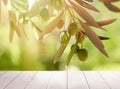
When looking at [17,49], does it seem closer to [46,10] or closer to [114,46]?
[114,46]

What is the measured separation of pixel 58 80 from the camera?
2.23 metres

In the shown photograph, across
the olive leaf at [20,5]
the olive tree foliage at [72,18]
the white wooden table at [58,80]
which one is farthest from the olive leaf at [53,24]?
the white wooden table at [58,80]

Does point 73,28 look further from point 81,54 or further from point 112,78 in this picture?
point 112,78

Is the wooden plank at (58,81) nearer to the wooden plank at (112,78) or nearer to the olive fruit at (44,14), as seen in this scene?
the wooden plank at (112,78)

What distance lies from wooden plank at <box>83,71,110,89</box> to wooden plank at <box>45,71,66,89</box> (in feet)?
0.55

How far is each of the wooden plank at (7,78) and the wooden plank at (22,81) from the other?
4 centimetres

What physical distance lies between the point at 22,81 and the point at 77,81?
0.37m

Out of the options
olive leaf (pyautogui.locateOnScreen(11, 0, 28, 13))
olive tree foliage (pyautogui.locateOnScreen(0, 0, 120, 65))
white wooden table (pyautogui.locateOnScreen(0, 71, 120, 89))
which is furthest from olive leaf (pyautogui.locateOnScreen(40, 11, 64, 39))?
white wooden table (pyautogui.locateOnScreen(0, 71, 120, 89))

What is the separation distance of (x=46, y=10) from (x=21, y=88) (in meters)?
1.45

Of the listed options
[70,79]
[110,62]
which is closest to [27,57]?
[110,62]

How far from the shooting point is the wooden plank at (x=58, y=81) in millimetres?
2027

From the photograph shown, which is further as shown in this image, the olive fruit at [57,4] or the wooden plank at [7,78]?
the wooden plank at [7,78]

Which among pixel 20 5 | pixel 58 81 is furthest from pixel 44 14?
pixel 58 81

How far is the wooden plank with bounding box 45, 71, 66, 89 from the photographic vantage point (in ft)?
6.65
